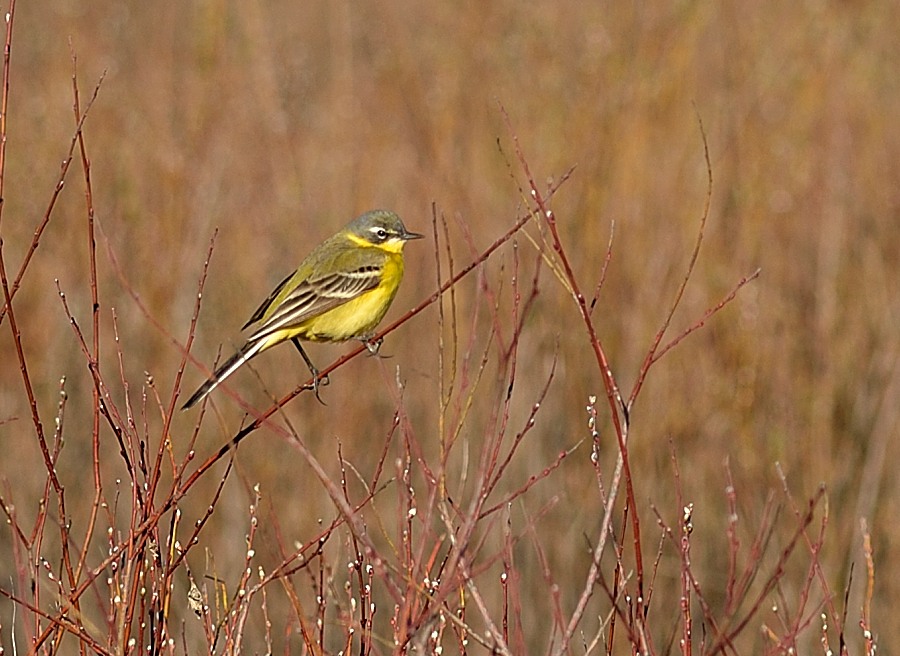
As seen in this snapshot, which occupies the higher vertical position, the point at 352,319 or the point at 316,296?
the point at 316,296

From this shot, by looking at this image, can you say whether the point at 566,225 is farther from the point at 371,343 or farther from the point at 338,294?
the point at 371,343

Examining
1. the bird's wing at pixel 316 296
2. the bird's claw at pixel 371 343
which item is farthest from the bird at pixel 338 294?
the bird's claw at pixel 371 343

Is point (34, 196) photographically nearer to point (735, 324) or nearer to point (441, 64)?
point (441, 64)

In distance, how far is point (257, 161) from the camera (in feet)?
33.7

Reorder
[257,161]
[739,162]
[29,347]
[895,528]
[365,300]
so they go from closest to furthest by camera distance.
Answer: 1. [365,300]
2. [895,528]
3. [739,162]
4. [29,347]
5. [257,161]

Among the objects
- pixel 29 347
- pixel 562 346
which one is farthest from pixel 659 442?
pixel 29 347

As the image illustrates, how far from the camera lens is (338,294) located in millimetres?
6141

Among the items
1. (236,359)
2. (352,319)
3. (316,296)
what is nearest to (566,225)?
(352,319)

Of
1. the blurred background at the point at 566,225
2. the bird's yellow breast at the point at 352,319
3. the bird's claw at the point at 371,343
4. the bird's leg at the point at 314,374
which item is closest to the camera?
the bird's claw at the point at 371,343

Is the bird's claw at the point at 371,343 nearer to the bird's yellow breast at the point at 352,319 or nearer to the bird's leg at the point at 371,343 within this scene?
the bird's leg at the point at 371,343

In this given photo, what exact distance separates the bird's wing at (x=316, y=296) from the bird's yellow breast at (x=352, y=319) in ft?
0.11

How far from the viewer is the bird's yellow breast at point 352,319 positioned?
19.9 ft

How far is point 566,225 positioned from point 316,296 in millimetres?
2918

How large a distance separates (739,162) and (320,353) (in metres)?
3.39
